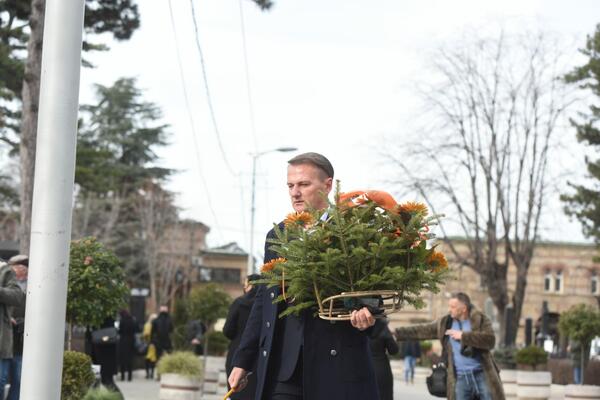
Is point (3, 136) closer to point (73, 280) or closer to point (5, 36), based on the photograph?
point (5, 36)

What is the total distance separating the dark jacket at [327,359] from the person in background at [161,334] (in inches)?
925

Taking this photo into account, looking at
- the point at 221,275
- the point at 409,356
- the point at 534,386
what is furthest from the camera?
the point at 221,275

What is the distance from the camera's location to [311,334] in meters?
Answer: 6.23

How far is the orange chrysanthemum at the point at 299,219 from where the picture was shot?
19.8 feet

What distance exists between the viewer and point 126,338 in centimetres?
2761

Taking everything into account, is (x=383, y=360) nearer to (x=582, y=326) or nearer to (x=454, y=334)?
(x=454, y=334)

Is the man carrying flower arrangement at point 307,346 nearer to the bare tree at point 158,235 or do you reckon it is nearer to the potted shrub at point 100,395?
the potted shrub at point 100,395

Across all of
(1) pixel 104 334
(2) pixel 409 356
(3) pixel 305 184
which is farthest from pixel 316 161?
(2) pixel 409 356

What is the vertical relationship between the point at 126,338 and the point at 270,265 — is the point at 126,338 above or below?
below

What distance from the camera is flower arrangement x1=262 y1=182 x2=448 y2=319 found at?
591cm

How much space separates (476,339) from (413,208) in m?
7.19

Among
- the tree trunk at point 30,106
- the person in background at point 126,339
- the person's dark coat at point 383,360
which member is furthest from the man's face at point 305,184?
the person in background at point 126,339

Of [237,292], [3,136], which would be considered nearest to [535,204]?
[3,136]

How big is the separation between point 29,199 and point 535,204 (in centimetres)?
2338
